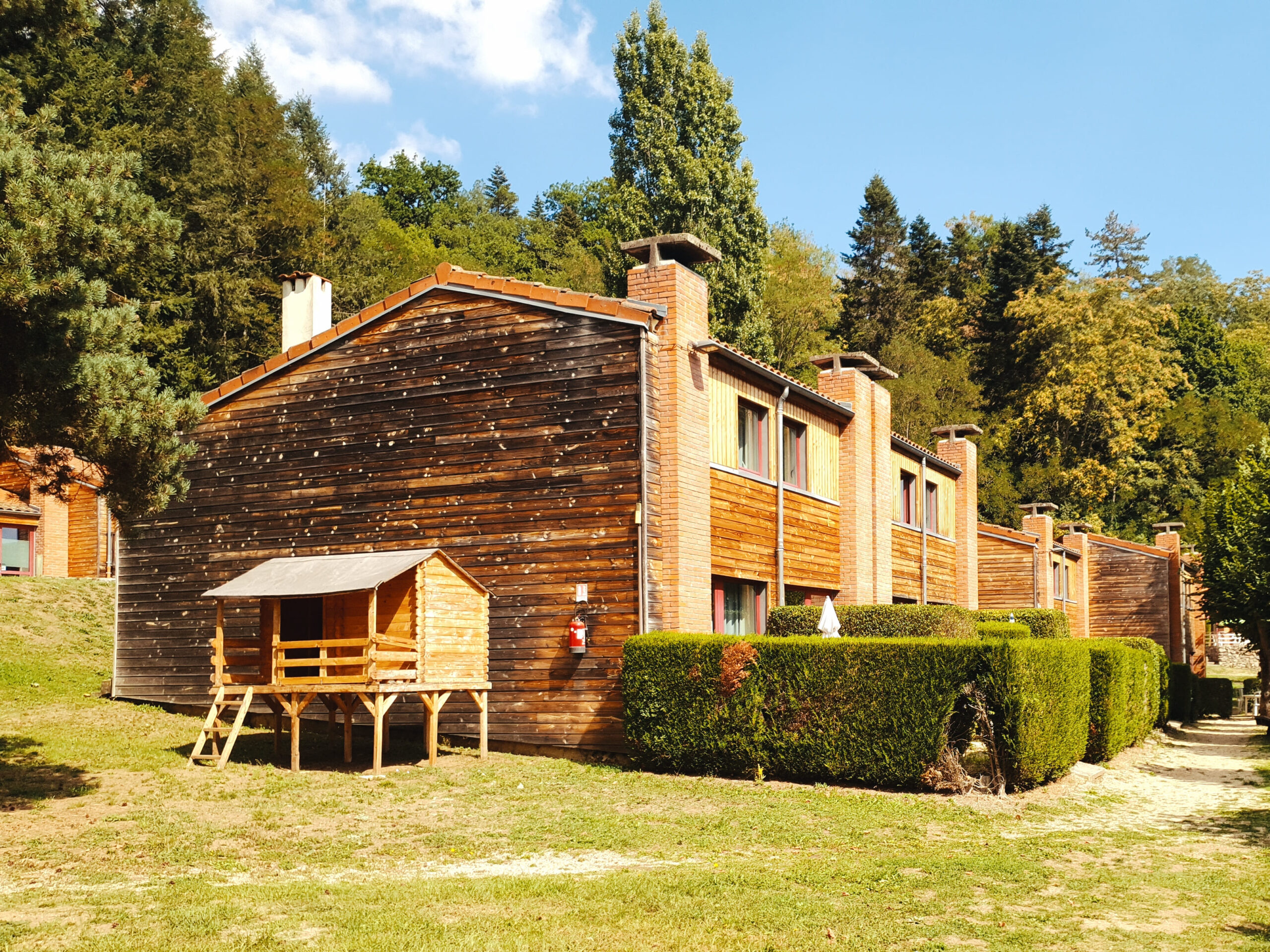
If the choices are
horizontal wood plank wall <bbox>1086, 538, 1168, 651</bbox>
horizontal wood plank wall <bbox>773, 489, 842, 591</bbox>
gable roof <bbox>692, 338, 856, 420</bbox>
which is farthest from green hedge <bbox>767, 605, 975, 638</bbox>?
horizontal wood plank wall <bbox>1086, 538, 1168, 651</bbox>

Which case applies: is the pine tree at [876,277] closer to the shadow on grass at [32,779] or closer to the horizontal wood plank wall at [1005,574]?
the horizontal wood plank wall at [1005,574]

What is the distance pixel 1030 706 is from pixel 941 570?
56.5ft

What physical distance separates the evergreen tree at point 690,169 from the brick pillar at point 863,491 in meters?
17.9

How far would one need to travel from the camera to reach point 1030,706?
14875 mm

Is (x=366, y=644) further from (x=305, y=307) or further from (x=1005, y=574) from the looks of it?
(x=1005, y=574)

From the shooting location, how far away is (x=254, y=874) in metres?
10.2

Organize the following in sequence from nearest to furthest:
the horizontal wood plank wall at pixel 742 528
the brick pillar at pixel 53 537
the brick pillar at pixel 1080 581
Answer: the horizontal wood plank wall at pixel 742 528, the brick pillar at pixel 53 537, the brick pillar at pixel 1080 581

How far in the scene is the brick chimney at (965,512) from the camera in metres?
33.4

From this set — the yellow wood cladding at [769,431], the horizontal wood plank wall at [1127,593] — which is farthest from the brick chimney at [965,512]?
the horizontal wood plank wall at [1127,593]

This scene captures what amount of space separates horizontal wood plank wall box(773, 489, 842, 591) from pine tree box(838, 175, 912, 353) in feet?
133

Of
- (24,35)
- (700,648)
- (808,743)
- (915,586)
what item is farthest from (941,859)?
(915,586)

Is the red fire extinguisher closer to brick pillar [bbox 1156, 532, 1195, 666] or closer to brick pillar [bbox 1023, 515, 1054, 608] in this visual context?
brick pillar [bbox 1023, 515, 1054, 608]

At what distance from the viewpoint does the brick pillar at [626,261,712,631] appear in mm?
17344

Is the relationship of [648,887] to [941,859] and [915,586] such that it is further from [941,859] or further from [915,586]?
[915,586]
